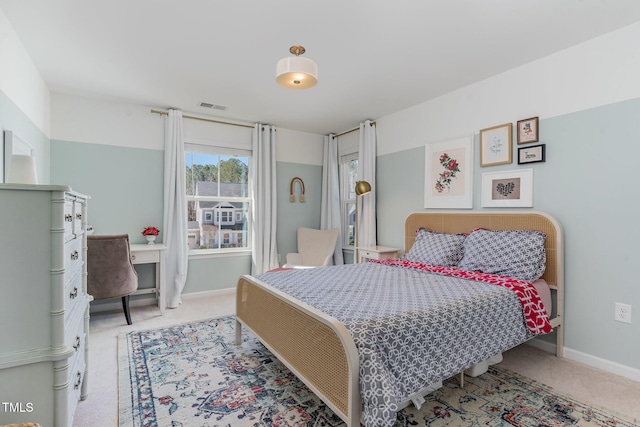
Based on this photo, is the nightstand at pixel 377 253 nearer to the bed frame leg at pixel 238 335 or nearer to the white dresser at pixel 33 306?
the bed frame leg at pixel 238 335

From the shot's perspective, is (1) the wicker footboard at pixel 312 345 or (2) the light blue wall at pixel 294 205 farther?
(2) the light blue wall at pixel 294 205

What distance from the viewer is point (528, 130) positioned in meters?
2.80

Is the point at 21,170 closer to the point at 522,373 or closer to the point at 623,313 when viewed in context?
the point at 522,373

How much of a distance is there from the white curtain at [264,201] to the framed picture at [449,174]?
7.03 ft

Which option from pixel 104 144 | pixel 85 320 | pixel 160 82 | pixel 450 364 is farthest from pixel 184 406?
pixel 104 144

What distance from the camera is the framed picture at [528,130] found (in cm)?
276

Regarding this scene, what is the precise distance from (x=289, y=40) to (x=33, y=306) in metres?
2.22

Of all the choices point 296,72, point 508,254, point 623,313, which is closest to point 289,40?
point 296,72

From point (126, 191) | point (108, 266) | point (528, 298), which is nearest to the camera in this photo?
point (528, 298)

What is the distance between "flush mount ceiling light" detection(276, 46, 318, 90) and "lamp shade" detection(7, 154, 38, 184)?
1428 millimetres

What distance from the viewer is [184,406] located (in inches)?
75.2

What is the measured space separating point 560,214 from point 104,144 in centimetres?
465

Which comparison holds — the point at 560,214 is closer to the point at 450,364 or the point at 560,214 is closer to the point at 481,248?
the point at 481,248

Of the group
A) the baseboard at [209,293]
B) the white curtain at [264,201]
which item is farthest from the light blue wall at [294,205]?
the baseboard at [209,293]
